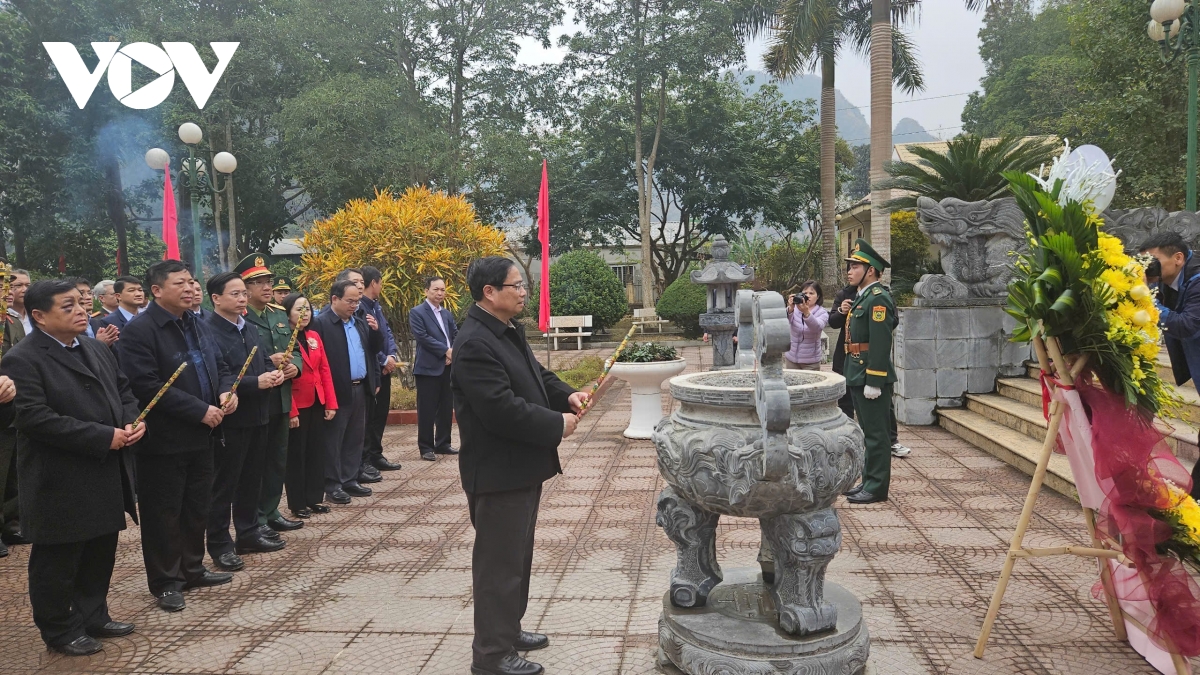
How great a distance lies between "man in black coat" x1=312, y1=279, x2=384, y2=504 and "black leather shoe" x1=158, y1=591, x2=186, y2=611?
1.78 meters

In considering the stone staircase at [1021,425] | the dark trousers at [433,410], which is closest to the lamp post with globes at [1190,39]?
the stone staircase at [1021,425]

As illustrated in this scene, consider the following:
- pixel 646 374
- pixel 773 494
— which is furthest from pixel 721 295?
pixel 773 494

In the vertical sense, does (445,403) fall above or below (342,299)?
below

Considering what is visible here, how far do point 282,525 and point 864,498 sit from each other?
3872 mm

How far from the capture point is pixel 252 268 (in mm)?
4902

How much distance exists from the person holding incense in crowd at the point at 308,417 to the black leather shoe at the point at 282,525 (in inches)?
9.4

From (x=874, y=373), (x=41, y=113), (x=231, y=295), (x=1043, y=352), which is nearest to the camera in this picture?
(x=1043, y=352)

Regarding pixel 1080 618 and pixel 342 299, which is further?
pixel 342 299

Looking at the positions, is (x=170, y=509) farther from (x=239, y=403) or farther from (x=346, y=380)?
(x=346, y=380)

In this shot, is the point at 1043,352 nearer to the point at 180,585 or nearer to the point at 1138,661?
the point at 1138,661

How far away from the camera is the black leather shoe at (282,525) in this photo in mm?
4738

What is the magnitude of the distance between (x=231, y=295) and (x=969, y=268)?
22.5 feet

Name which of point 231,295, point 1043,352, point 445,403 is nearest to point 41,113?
point 445,403

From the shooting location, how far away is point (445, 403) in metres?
6.97
